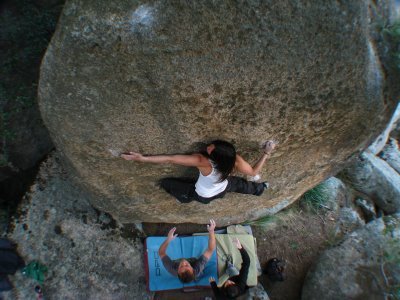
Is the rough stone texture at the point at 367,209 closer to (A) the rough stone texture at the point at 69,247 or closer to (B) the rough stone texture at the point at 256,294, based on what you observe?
(B) the rough stone texture at the point at 256,294

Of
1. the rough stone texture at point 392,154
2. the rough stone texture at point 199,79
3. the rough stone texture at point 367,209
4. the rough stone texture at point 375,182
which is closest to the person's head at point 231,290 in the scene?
the rough stone texture at point 199,79

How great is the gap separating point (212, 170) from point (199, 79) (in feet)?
3.10

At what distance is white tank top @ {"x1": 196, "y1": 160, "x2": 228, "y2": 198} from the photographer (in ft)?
10.5

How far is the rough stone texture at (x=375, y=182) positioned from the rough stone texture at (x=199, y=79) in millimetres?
2960

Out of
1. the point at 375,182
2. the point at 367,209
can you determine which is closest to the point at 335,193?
the point at 367,209

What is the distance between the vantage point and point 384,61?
10.7ft

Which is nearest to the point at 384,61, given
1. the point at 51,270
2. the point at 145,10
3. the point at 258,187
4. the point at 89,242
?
the point at 258,187

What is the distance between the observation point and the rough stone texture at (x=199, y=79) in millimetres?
2420

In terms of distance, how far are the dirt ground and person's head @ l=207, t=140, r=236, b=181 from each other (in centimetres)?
235

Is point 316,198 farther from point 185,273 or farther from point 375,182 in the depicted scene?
point 185,273

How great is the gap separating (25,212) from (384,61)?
14.8 feet

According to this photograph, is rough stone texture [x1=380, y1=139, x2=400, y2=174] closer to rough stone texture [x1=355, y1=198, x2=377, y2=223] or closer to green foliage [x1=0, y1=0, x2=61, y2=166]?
rough stone texture [x1=355, y1=198, x2=377, y2=223]

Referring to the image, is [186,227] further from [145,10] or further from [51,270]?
[145,10]

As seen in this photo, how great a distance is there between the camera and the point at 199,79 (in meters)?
2.62
